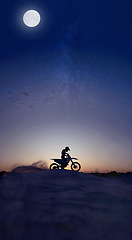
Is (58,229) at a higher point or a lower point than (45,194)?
lower

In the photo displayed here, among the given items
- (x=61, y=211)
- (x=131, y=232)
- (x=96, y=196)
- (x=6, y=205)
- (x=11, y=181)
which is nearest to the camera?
(x=131, y=232)

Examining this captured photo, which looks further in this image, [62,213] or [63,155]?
[63,155]

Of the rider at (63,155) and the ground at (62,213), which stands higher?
the rider at (63,155)

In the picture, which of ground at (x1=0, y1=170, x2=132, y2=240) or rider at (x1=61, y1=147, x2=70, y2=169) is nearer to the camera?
ground at (x1=0, y1=170, x2=132, y2=240)

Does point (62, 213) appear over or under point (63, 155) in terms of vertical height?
under

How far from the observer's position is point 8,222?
2.25 m

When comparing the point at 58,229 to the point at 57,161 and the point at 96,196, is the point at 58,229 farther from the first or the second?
the point at 57,161

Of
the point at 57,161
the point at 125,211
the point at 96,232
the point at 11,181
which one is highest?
the point at 57,161

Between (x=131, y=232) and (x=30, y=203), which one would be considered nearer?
(x=131, y=232)

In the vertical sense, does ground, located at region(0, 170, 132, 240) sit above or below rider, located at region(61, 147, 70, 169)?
below

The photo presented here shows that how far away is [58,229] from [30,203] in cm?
84

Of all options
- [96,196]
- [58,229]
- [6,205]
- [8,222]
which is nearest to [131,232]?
[58,229]

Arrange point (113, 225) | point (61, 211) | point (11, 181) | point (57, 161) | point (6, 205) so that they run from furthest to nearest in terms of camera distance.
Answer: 1. point (57, 161)
2. point (11, 181)
3. point (6, 205)
4. point (61, 211)
5. point (113, 225)

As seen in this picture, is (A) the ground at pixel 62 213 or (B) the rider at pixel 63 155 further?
(B) the rider at pixel 63 155
